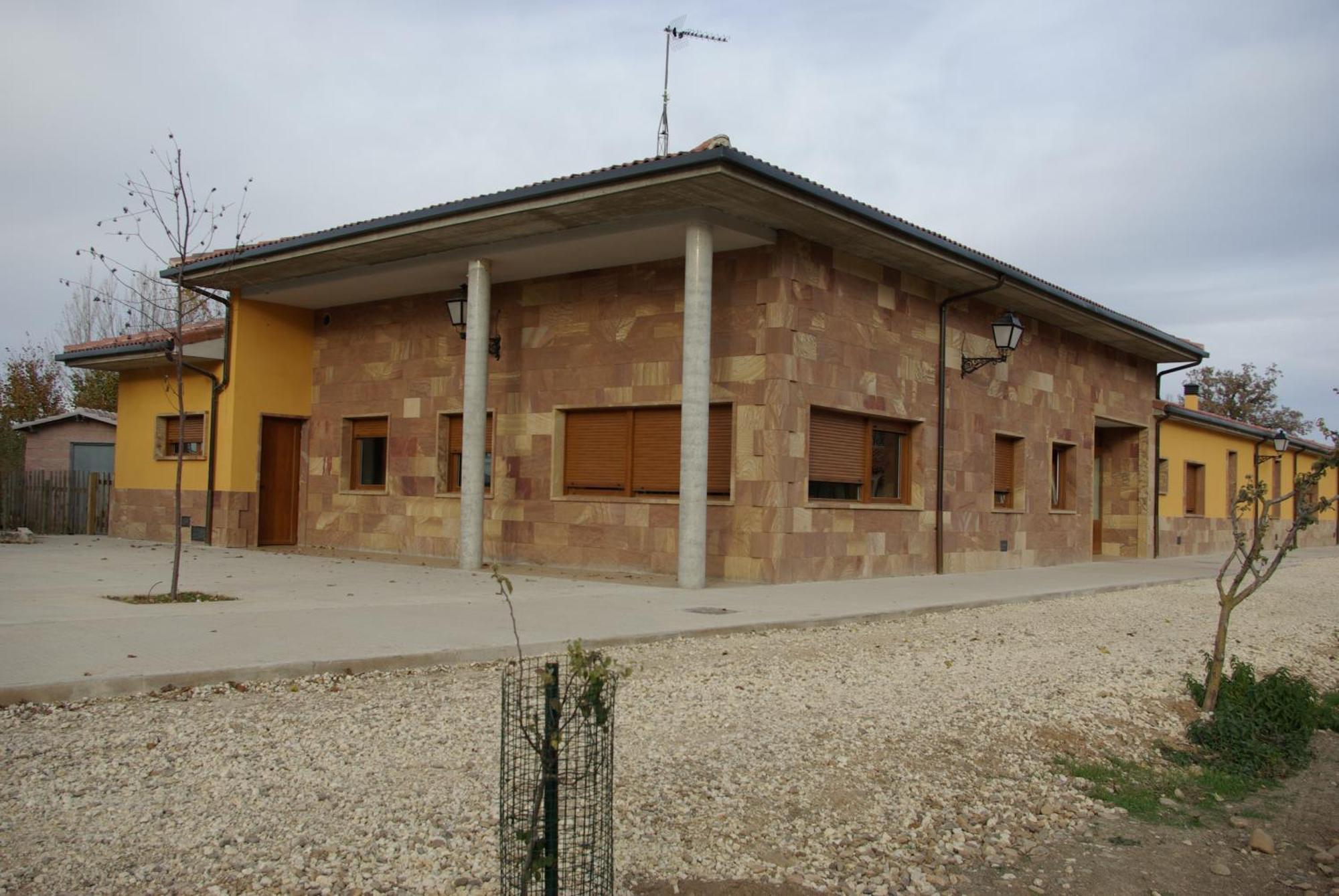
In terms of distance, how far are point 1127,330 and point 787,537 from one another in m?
9.19

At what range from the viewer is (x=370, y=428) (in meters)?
16.3

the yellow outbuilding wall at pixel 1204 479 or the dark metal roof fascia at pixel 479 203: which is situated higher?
the dark metal roof fascia at pixel 479 203

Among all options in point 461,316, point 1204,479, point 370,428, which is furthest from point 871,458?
point 1204,479

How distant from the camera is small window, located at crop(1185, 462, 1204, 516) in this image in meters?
22.8

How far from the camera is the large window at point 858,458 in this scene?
490 inches

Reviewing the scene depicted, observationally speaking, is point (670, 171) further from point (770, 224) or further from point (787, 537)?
point (787, 537)

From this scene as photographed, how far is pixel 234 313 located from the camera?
16094mm

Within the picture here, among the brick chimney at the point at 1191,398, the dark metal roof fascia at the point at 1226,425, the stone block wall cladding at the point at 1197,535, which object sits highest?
the brick chimney at the point at 1191,398

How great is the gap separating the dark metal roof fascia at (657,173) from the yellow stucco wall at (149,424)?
8.58 feet

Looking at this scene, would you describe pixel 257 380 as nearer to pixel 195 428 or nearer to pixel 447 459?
pixel 195 428

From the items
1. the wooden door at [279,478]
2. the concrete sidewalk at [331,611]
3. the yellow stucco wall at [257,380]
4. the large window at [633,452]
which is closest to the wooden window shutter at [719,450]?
the large window at [633,452]

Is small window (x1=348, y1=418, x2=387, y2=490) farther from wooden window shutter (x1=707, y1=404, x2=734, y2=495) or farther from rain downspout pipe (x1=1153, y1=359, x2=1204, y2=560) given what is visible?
rain downspout pipe (x1=1153, y1=359, x2=1204, y2=560)

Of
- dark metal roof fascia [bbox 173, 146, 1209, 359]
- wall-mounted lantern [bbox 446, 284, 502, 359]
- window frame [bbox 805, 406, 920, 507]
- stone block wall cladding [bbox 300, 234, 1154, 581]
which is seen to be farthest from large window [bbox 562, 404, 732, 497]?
dark metal roof fascia [bbox 173, 146, 1209, 359]

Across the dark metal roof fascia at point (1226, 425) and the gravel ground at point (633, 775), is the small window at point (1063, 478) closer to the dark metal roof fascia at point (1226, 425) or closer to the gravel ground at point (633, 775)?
the dark metal roof fascia at point (1226, 425)
